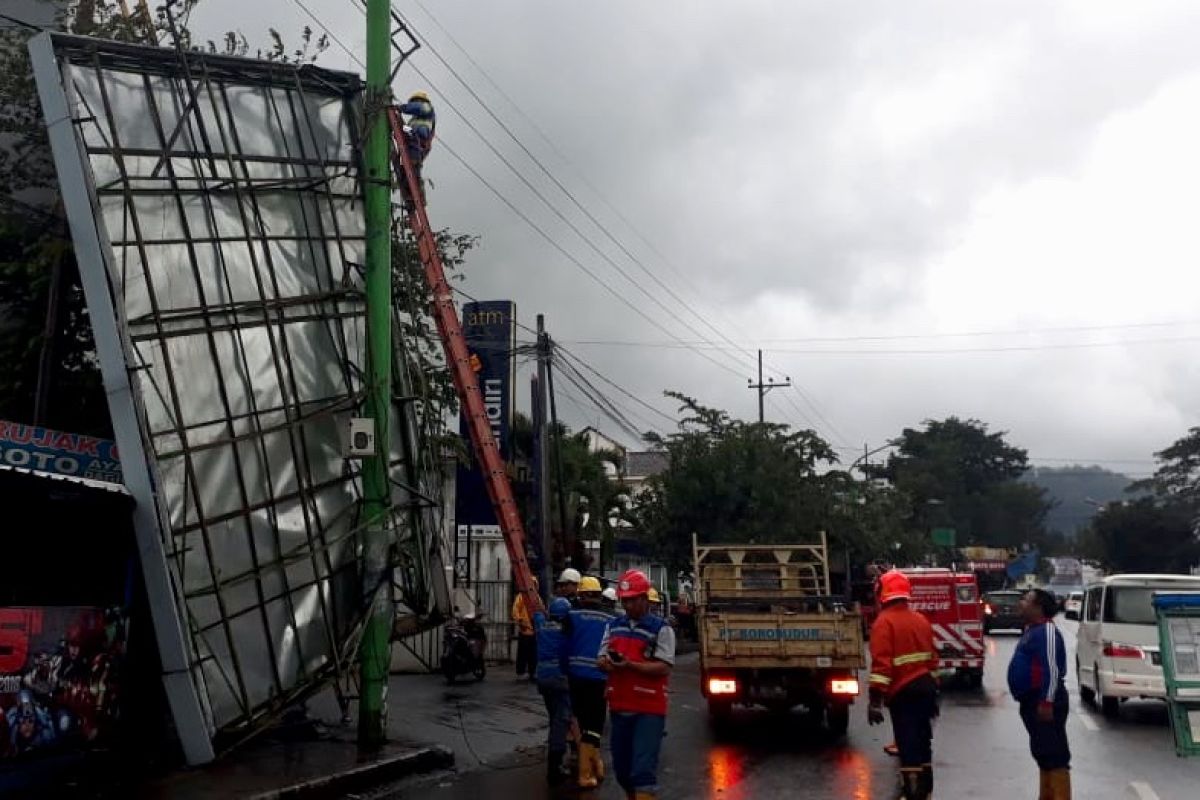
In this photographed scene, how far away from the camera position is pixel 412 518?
13.5 m

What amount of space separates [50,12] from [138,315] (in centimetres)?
946

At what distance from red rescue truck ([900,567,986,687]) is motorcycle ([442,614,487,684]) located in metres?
7.91

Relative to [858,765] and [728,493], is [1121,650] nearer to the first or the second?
[858,765]

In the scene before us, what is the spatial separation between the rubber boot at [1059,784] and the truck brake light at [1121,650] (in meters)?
7.65

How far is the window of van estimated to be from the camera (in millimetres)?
15664

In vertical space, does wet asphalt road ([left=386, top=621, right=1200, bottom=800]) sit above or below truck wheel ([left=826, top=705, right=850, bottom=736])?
below

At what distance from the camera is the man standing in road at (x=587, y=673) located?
10406mm

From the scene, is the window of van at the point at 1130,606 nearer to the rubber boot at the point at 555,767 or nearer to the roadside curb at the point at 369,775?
the rubber boot at the point at 555,767

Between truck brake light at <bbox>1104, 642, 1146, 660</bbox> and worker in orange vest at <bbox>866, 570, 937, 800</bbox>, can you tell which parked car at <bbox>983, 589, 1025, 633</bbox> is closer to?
truck brake light at <bbox>1104, 642, 1146, 660</bbox>

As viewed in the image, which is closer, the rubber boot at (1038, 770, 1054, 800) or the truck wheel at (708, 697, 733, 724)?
the rubber boot at (1038, 770, 1054, 800)

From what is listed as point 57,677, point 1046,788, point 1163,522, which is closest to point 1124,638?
point 1046,788

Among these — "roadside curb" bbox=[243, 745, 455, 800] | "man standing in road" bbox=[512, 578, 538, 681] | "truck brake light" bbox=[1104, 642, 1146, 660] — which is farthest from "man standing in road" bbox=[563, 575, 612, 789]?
"man standing in road" bbox=[512, 578, 538, 681]

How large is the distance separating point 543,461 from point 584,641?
13437 millimetres

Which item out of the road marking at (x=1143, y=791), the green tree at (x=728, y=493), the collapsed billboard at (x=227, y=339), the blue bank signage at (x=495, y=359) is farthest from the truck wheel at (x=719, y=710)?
the green tree at (x=728, y=493)
